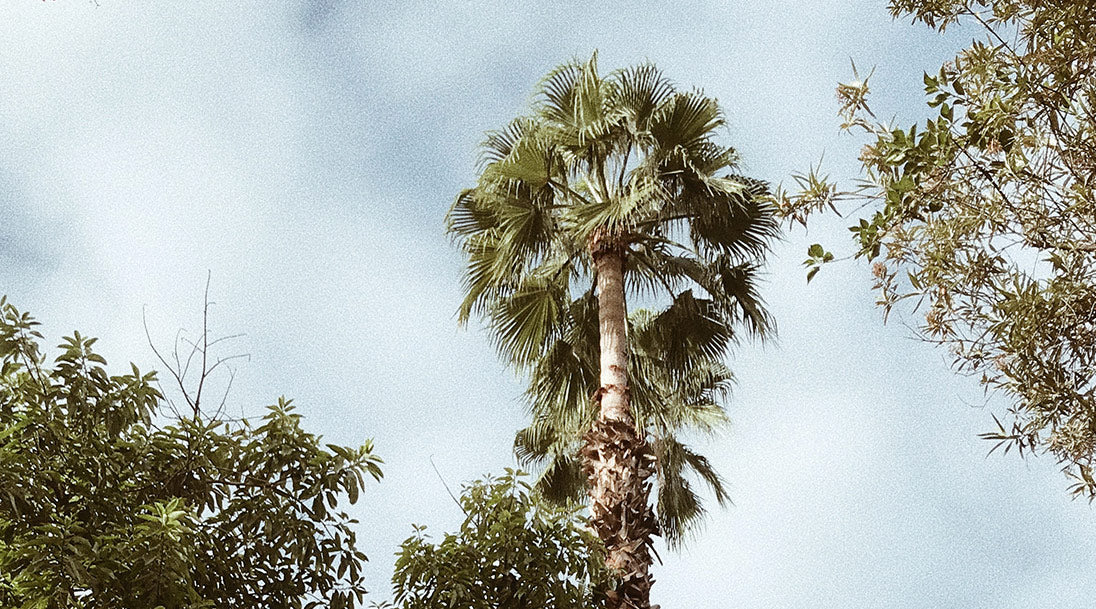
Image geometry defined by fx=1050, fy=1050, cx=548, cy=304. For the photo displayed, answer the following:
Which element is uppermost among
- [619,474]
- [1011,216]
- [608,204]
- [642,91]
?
[642,91]

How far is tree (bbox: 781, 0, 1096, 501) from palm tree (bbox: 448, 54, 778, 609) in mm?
4719

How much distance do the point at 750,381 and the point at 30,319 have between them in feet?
30.7

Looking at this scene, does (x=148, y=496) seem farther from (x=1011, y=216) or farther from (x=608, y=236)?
(x=608, y=236)

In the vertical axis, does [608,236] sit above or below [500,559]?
above

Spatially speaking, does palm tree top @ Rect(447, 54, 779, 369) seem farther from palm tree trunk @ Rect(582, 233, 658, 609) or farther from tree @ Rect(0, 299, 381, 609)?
tree @ Rect(0, 299, 381, 609)

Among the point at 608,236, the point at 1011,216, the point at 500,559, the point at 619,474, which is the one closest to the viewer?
the point at 1011,216

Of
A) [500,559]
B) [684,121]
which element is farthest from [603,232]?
[500,559]

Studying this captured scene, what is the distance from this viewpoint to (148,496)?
5.50m

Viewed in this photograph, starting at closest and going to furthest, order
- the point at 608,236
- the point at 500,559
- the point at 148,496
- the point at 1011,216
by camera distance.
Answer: the point at 1011,216 → the point at 148,496 → the point at 500,559 → the point at 608,236

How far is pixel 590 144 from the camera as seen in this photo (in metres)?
9.72

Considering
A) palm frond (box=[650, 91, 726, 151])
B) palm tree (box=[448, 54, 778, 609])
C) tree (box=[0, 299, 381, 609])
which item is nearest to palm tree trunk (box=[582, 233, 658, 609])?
palm tree (box=[448, 54, 778, 609])

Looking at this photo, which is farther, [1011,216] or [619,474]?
[619,474]

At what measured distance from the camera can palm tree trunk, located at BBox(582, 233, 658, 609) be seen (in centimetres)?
779

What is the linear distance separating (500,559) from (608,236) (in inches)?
152
